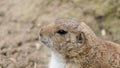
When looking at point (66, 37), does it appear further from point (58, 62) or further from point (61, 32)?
point (58, 62)

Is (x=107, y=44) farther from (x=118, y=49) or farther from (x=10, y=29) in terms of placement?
(x=10, y=29)

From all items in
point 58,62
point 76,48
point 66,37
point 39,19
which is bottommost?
point 58,62

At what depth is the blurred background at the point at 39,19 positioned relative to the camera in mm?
6297

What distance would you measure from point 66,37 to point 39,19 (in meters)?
2.19

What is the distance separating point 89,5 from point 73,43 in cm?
219

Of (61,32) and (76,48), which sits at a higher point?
(61,32)

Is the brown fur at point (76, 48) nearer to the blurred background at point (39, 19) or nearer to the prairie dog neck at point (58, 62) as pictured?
the prairie dog neck at point (58, 62)

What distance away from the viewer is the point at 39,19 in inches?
268

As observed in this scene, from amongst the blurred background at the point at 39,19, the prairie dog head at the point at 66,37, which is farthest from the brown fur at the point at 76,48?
the blurred background at the point at 39,19

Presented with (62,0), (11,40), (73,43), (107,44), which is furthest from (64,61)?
(62,0)

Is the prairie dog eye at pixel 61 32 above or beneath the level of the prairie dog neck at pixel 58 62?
above

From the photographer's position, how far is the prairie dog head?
4.62 m

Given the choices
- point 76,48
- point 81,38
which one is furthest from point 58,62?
point 81,38

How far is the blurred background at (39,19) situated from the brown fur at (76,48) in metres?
1.39
